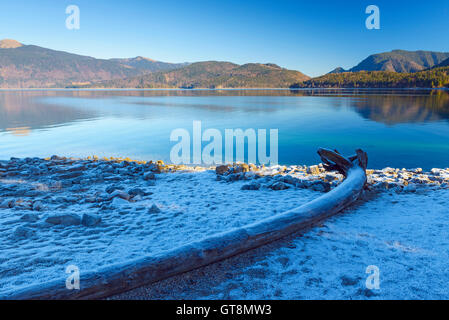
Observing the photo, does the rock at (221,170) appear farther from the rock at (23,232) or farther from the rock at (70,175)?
the rock at (23,232)

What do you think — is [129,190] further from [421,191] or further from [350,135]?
[350,135]

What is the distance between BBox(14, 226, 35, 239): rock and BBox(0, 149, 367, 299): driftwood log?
90.6 inches

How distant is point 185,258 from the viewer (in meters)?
3.78

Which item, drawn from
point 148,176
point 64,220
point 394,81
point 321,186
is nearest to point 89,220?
point 64,220

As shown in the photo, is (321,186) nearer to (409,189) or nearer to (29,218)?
(409,189)

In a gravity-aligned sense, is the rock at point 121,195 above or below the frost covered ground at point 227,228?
above

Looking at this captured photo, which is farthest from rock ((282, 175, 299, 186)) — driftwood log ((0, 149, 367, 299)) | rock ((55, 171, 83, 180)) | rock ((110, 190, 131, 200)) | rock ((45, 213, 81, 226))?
rock ((55, 171, 83, 180))

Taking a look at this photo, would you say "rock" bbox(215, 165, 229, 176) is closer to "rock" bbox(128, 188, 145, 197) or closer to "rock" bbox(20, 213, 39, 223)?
"rock" bbox(128, 188, 145, 197)

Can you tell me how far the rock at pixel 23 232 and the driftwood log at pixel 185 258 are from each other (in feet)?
7.55

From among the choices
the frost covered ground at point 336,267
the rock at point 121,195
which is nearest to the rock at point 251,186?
the frost covered ground at point 336,267

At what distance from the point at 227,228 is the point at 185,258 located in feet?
5.14

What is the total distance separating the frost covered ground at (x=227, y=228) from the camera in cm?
363

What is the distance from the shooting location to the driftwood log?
3126 millimetres
